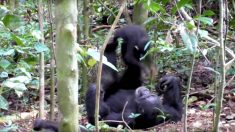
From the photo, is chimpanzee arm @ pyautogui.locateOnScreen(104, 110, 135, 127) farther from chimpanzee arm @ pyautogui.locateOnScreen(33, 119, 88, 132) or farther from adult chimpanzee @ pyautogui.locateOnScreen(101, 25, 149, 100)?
chimpanzee arm @ pyautogui.locateOnScreen(33, 119, 88, 132)

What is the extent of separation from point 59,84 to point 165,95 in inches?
93.6

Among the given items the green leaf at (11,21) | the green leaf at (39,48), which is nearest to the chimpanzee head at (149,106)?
the green leaf at (39,48)

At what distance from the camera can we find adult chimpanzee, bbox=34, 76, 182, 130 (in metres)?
3.77

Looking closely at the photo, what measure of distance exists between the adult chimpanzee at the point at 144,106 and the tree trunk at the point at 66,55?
199 centimetres

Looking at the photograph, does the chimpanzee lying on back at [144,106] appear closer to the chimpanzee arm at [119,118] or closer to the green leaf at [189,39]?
the chimpanzee arm at [119,118]

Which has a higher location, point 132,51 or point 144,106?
point 132,51

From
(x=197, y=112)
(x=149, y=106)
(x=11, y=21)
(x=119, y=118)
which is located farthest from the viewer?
(x=197, y=112)

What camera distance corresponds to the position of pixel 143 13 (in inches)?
202

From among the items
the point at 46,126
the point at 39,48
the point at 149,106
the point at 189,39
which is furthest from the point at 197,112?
the point at 189,39

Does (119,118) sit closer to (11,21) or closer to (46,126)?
(46,126)

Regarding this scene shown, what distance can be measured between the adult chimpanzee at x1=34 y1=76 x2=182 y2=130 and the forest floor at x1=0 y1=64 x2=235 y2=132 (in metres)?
0.11

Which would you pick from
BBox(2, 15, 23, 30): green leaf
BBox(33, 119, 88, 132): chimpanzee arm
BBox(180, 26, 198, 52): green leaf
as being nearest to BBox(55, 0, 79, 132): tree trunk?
BBox(180, 26, 198, 52): green leaf

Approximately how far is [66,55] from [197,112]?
2.51m

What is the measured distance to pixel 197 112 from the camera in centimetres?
406
